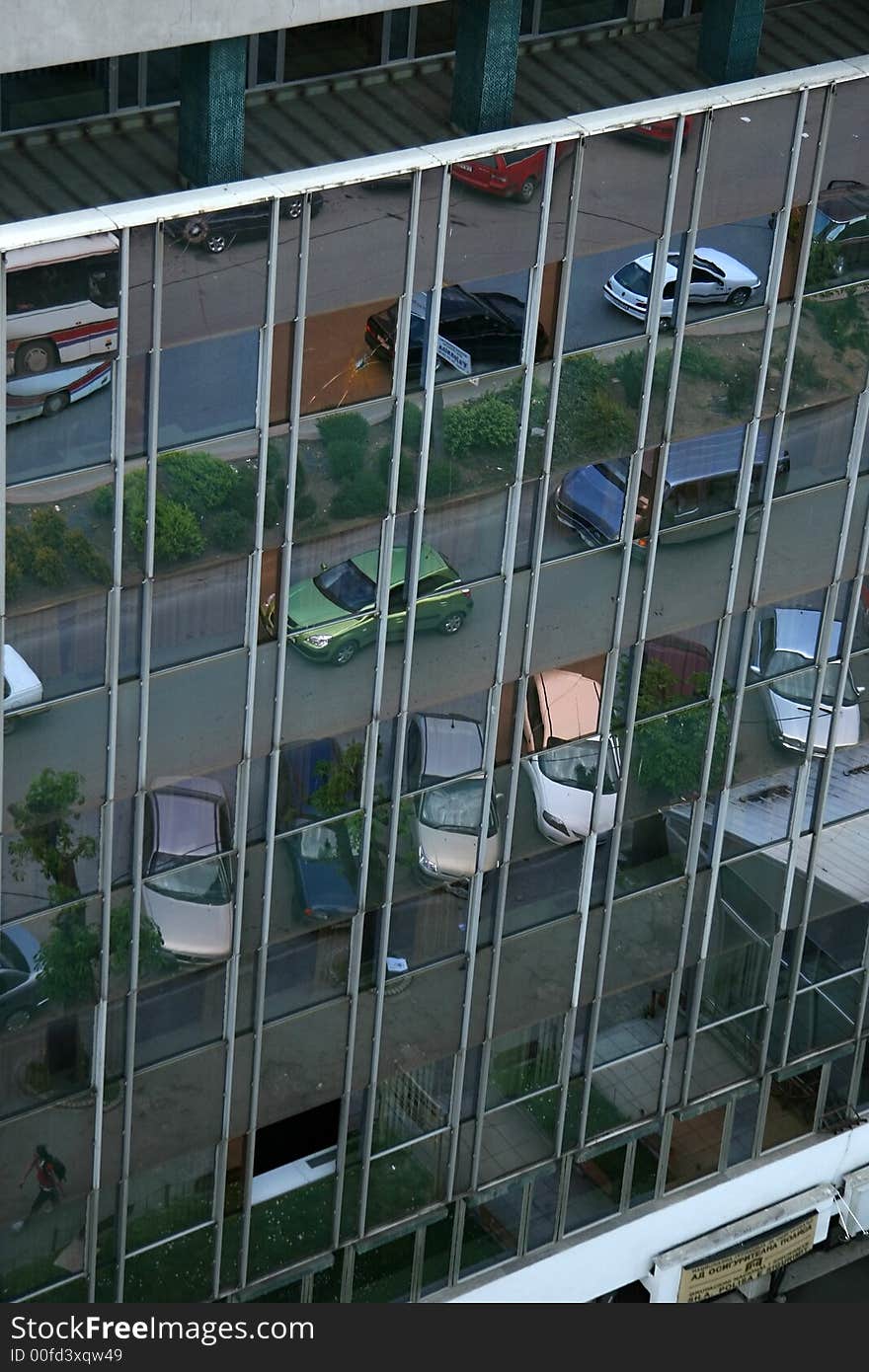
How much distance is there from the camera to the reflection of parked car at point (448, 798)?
32.1 m

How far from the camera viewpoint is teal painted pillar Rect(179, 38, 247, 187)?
26.3m

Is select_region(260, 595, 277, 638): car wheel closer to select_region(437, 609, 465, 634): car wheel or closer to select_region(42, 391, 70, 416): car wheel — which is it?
select_region(437, 609, 465, 634): car wheel

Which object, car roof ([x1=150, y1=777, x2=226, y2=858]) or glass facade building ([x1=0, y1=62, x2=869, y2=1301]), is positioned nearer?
glass facade building ([x1=0, y1=62, x2=869, y2=1301])

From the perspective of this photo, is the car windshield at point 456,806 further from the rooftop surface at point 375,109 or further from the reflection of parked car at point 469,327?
the rooftop surface at point 375,109

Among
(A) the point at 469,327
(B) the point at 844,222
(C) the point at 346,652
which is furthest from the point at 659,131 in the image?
(C) the point at 346,652

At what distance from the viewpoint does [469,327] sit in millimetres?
28688

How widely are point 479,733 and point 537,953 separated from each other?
479 cm

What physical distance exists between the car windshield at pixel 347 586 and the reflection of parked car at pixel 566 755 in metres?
3.50

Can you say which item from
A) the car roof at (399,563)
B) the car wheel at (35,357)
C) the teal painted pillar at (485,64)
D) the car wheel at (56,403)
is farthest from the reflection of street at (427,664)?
the teal painted pillar at (485,64)

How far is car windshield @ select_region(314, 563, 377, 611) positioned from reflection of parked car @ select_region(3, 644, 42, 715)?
13.1 feet

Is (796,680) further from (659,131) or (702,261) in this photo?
(659,131)

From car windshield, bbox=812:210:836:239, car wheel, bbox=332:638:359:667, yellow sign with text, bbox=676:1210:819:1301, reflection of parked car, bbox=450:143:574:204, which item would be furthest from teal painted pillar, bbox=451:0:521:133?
yellow sign with text, bbox=676:1210:819:1301

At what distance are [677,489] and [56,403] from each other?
32.8 ft

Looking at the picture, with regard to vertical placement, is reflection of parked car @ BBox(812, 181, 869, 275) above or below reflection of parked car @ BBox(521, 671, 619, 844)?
above
